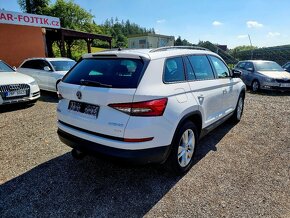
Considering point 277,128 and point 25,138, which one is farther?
point 277,128

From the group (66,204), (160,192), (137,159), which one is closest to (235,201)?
(160,192)

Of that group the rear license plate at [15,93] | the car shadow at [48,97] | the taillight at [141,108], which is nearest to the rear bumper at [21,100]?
the rear license plate at [15,93]

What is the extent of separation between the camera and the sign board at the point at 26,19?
12.7 metres

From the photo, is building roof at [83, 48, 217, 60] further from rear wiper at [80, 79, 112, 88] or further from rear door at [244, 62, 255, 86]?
rear door at [244, 62, 255, 86]

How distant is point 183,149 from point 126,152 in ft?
3.60

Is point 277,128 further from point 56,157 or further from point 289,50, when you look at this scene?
point 289,50

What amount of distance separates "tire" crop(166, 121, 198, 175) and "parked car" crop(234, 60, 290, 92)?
892cm

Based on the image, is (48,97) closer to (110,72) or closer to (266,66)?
(110,72)

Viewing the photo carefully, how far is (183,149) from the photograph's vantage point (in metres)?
3.49

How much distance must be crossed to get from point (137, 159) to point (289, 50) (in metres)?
26.8

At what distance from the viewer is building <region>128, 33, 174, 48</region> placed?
45906 mm

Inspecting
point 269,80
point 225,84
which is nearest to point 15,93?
point 225,84

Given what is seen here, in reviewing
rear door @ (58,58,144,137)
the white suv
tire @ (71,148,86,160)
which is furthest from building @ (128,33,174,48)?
rear door @ (58,58,144,137)

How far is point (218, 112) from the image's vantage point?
4520mm
